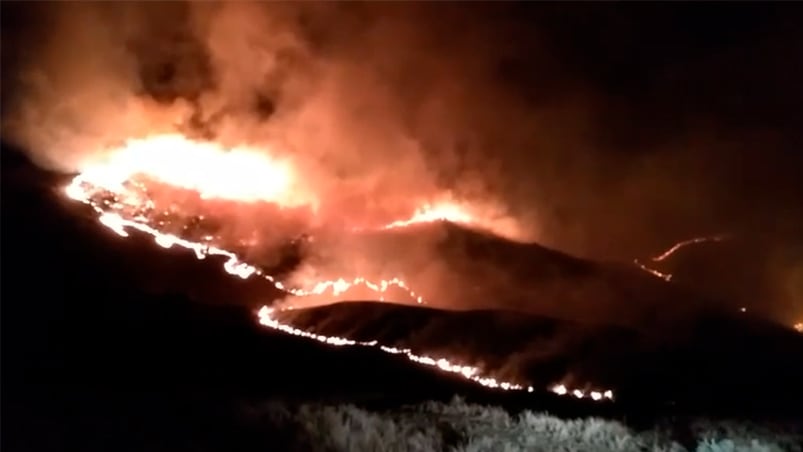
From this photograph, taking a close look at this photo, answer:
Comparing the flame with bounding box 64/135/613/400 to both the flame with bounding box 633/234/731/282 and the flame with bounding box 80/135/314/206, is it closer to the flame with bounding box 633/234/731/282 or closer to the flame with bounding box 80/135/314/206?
the flame with bounding box 80/135/314/206

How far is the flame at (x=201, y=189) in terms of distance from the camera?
422 inches

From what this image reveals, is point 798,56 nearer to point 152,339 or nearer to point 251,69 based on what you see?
point 251,69

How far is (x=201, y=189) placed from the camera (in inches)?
465

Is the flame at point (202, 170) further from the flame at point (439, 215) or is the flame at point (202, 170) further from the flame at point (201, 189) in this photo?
the flame at point (439, 215)

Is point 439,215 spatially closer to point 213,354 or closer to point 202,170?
point 202,170

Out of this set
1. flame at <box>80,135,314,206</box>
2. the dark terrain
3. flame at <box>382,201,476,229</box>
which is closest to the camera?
the dark terrain

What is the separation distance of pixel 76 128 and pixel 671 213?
7241 millimetres

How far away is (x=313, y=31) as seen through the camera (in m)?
13.4

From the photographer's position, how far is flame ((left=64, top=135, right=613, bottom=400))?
35.2ft

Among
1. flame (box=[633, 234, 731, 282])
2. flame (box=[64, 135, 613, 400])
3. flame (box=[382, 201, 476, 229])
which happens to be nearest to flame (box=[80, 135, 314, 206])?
flame (box=[64, 135, 613, 400])

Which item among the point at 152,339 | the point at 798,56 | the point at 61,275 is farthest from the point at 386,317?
the point at 798,56

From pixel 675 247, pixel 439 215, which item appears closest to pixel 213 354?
pixel 439 215

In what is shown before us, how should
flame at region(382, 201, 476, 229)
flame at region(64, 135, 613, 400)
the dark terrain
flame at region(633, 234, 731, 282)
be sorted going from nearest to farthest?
1. the dark terrain
2. flame at region(64, 135, 613, 400)
3. flame at region(382, 201, 476, 229)
4. flame at region(633, 234, 731, 282)

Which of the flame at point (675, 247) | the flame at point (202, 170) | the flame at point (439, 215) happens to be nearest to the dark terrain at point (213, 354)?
the flame at point (202, 170)
